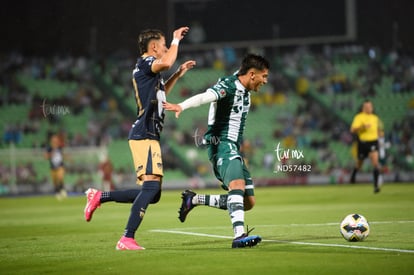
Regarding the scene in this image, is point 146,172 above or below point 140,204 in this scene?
above

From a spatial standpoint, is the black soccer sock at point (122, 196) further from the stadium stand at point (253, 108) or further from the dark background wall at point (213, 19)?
the dark background wall at point (213, 19)

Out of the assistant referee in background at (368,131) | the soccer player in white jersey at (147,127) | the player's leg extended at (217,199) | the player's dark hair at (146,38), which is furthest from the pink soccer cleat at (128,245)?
the assistant referee in background at (368,131)

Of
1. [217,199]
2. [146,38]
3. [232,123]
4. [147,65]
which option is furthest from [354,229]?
[146,38]

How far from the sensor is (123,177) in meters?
36.7

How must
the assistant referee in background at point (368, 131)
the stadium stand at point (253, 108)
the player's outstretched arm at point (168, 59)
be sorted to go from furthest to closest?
the stadium stand at point (253, 108) < the assistant referee in background at point (368, 131) < the player's outstretched arm at point (168, 59)

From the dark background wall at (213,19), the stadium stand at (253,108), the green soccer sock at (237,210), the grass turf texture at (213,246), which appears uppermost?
the dark background wall at (213,19)

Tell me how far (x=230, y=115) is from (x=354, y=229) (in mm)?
2069

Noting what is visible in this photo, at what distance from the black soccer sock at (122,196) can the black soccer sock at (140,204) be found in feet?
2.04

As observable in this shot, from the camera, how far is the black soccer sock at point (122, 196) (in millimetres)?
10430

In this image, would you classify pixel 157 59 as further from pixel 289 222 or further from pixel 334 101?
pixel 334 101

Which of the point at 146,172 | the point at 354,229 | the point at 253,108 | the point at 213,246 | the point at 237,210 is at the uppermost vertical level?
the point at 253,108

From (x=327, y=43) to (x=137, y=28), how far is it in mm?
10085

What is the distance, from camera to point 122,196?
10500 mm

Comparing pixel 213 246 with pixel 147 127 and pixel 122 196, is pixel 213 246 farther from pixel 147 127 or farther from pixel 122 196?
pixel 147 127
